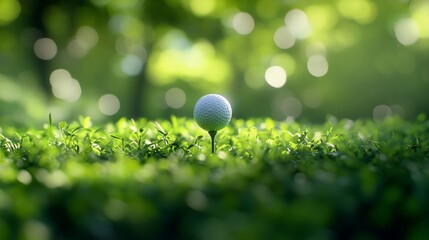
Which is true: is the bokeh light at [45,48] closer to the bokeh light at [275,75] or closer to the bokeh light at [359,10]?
the bokeh light at [275,75]

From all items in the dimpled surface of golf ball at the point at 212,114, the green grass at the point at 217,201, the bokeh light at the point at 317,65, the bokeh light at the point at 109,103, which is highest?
the bokeh light at the point at 317,65

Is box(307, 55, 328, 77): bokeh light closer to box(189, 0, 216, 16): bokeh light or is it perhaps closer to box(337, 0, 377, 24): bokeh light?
box(337, 0, 377, 24): bokeh light

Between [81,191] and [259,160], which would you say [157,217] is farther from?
[259,160]

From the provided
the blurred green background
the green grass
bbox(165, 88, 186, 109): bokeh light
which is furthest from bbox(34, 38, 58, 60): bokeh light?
the green grass

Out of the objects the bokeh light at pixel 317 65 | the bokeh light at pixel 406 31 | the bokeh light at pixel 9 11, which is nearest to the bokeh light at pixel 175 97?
the bokeh light at pixel 317 65

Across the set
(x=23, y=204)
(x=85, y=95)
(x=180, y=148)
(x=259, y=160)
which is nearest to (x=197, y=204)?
(x=23, y=204)

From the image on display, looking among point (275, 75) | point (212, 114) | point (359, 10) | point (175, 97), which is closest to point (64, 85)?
point (175, 97)
